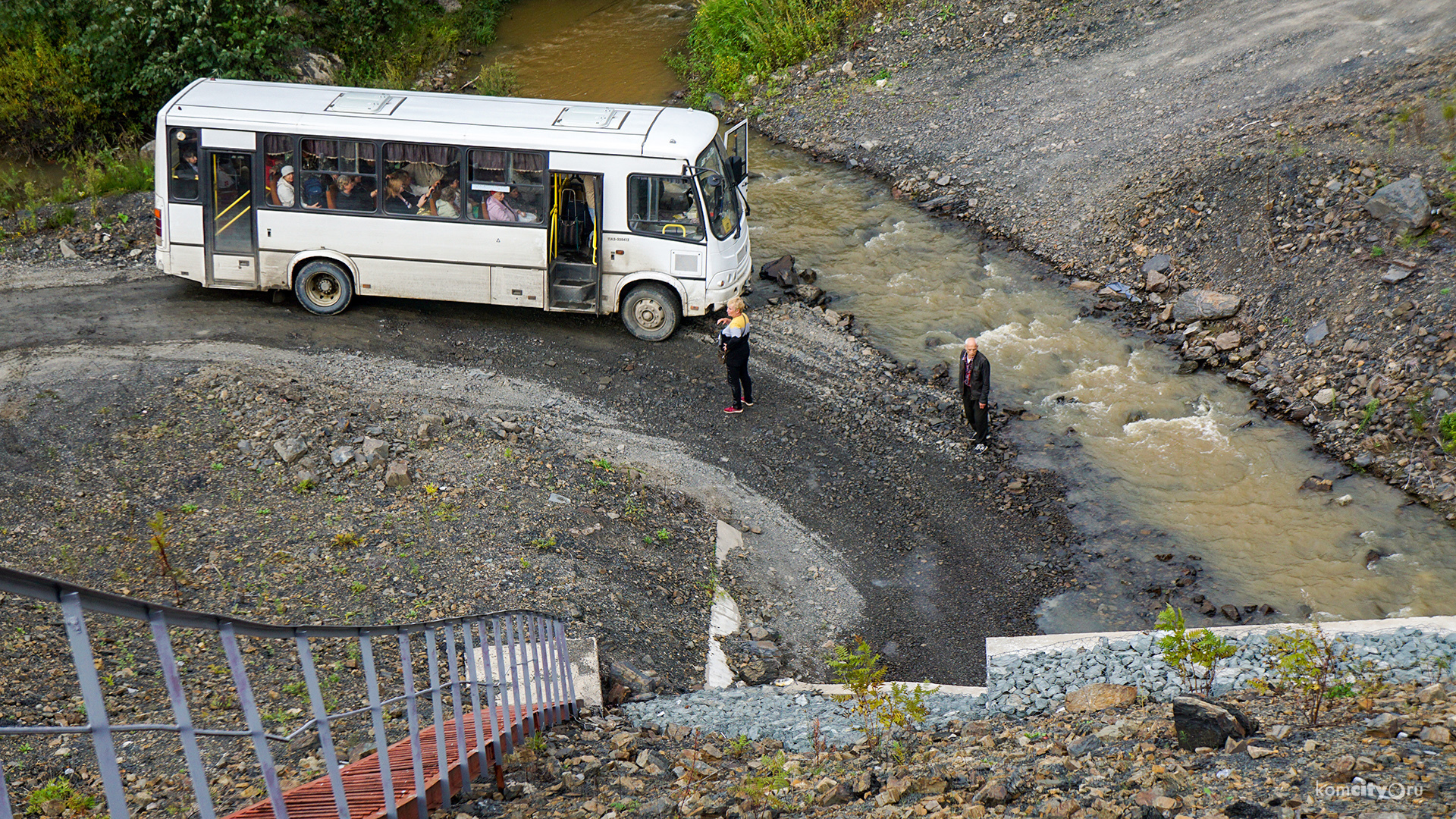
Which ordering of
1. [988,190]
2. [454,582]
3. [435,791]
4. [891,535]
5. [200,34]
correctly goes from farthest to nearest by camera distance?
1. [200,34]
2. [988,190]
3. [891,535]
4. [454,582]
5. [435,791]

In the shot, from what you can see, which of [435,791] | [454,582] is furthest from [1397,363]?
[435,791]

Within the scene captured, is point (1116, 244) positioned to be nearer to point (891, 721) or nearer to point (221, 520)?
point (891, 721)

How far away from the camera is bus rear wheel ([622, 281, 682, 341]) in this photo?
13805 millimetres

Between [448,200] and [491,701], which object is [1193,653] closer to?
[491,701]

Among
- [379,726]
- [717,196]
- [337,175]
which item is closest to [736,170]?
[717,196]

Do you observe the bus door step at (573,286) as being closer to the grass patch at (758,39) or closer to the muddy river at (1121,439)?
the muddy river at (1121,439)

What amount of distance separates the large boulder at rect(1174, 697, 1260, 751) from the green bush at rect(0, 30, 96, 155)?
71.4ft

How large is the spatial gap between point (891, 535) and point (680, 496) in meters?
2.37

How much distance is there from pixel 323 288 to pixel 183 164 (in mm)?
2274

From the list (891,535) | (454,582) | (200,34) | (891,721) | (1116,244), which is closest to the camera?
(891,721)

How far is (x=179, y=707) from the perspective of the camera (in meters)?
3.08

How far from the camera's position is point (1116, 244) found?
642 inches

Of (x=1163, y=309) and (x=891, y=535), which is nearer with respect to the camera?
(x=891, y=535)

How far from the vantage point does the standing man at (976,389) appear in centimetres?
1208
